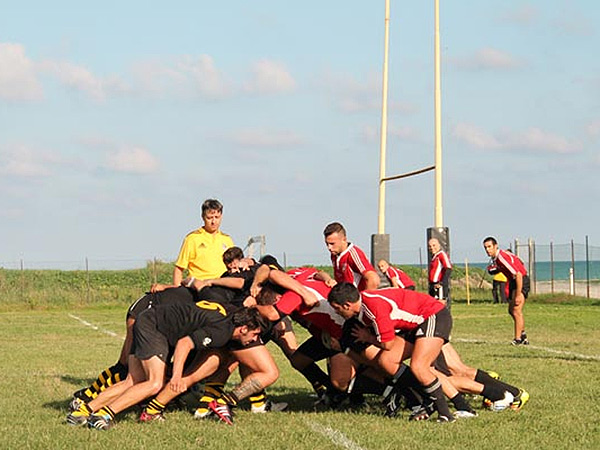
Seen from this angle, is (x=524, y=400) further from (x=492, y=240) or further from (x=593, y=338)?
(x=593, y=338)

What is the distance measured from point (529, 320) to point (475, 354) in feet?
31.7

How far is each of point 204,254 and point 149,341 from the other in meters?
2.27

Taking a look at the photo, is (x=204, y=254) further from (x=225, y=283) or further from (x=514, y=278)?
(x=514, y=278)

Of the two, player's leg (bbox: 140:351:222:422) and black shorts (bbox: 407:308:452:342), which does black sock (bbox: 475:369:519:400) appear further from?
player's leg (bbox: 140:351:222:422)

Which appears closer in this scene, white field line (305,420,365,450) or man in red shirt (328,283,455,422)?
white field line (305,420,365,450)

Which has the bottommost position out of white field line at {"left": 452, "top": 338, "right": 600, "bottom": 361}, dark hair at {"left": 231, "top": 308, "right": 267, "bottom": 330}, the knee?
white field line at {"left": 452, "top": 338, "right": 600, "bottom": 361}

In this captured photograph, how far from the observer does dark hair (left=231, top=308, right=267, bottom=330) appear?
952cm

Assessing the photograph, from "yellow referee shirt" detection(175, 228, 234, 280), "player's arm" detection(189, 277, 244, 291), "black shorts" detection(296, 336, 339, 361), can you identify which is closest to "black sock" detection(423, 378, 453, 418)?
"black shorts" detection(296, 336, 339, 361)

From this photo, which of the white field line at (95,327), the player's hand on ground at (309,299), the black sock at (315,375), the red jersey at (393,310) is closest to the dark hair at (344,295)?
the red jersey at (393,310)

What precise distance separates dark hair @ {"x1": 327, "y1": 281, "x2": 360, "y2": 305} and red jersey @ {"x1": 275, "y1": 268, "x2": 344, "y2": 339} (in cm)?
73

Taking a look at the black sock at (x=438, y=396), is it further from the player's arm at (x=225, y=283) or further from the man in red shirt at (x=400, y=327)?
the player's arm at (x=225, y=283)

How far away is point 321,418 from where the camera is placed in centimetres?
979

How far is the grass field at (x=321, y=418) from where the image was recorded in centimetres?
852

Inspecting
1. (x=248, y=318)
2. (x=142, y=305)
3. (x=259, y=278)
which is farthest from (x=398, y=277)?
(x=248, y=318)
